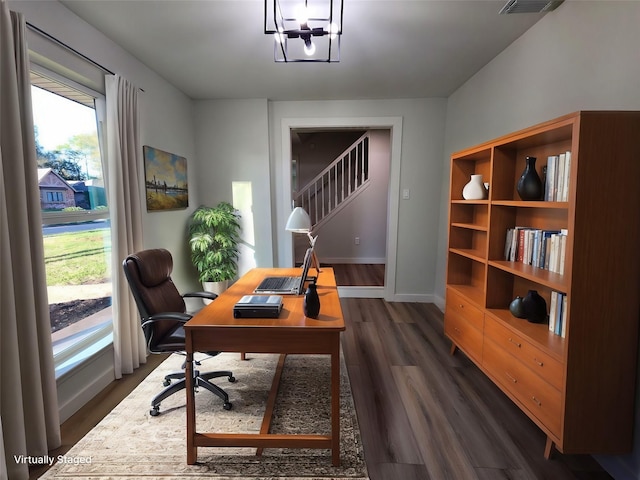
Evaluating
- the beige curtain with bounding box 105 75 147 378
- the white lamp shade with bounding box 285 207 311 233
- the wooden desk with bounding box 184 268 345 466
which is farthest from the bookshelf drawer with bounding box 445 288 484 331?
the beige curtain with bounding box 105 75 147 378

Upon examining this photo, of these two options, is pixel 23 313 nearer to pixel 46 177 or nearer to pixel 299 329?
pixel 46 177

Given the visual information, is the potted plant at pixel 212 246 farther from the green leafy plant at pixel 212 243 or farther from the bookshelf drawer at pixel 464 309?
the bookshelf drawer at pixel 464 309

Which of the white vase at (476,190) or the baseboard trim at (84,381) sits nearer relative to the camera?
the baseboard trim at (84,381)

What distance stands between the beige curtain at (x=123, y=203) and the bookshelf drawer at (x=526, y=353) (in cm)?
276

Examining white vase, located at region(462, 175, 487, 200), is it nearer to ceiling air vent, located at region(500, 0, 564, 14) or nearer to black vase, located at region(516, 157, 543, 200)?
black vase, located at region(516, 157, 543, 200)

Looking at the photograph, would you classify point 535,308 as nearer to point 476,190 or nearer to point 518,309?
point 518,309

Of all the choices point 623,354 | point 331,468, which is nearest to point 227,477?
point 331,468

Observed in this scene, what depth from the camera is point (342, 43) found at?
2508mm

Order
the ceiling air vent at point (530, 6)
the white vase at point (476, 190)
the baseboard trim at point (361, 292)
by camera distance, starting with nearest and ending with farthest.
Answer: the ceiling air vent at point (530, 6) < the white vase at point (476, 190) < the baseboard trim at point (361, 292)

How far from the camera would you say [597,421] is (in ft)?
4.83

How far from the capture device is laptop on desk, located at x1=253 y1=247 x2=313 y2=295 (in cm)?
200

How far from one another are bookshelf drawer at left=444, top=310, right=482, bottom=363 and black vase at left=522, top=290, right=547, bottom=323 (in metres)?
0.40

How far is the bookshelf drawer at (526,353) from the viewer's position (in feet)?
5.07

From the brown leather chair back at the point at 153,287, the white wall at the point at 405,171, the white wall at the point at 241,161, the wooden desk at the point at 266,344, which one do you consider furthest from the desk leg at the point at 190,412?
the white wall at the point at 405,171
